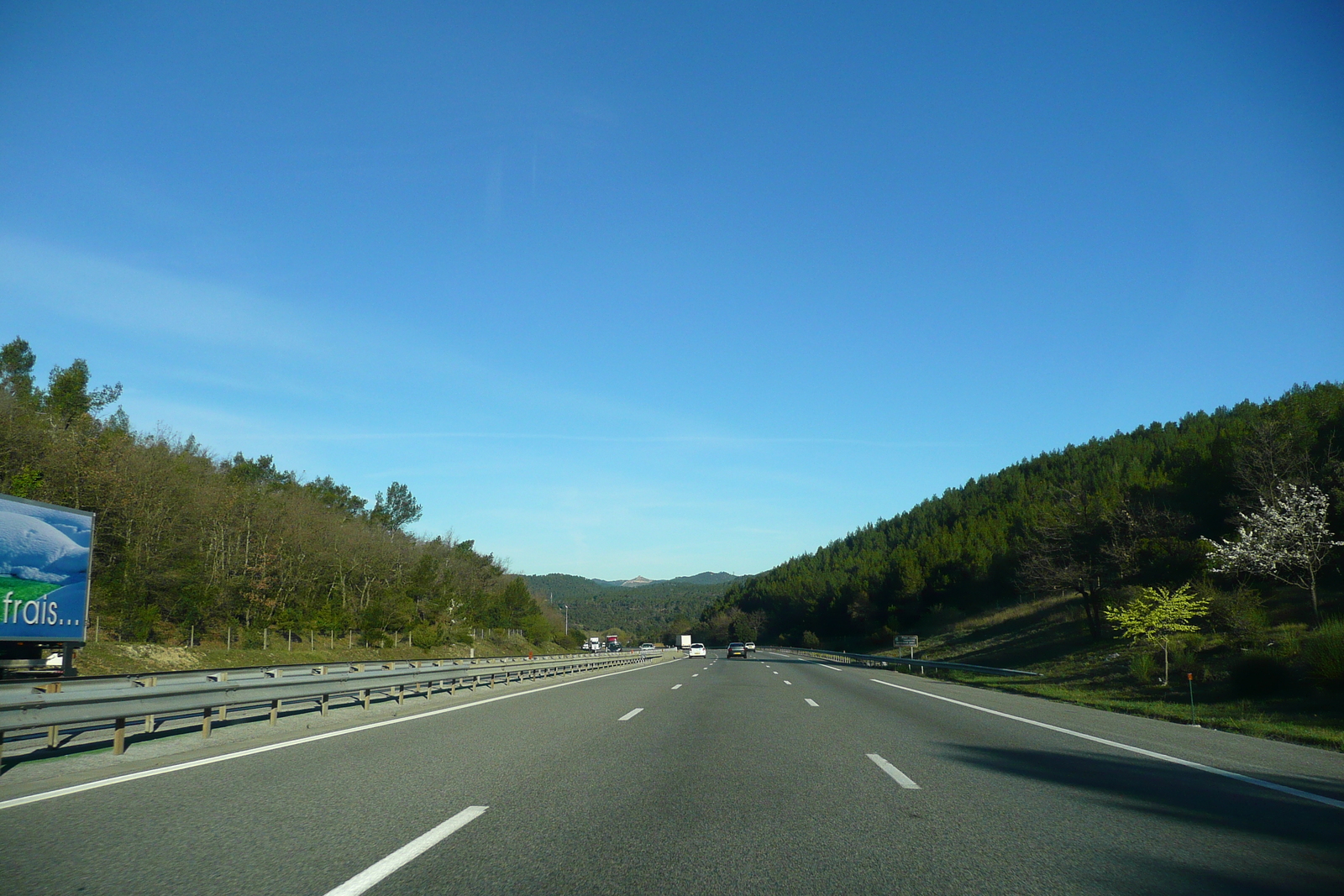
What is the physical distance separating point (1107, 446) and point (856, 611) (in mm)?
40917

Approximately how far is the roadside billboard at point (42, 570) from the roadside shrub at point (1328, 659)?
31005mm

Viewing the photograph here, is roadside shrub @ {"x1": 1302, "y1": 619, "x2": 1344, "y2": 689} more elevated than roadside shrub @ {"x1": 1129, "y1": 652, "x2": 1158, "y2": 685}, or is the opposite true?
roadside shrub @ {"x1": 1302, "y1": 619, "x2": 1344, "y2": 689}

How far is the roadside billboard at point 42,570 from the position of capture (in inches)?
806

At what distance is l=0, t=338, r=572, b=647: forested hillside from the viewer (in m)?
43.9

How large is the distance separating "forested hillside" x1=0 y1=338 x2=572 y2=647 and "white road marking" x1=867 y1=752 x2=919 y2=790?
42.4 meters

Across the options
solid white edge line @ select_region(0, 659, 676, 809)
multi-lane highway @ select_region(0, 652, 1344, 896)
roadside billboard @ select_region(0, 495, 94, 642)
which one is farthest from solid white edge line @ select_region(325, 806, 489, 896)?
roadside billboard @ select_region(0, 495, 94, 642)

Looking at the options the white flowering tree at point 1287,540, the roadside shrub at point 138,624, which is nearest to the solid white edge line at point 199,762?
the white flowering tree at point 1287,540

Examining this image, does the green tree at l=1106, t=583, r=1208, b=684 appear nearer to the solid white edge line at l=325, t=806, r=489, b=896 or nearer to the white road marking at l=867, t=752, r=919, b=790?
the white road marking at l=867, t=752, r=919, b=790

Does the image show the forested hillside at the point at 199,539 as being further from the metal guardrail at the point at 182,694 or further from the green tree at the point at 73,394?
the metal guardrail at the point at 182,694

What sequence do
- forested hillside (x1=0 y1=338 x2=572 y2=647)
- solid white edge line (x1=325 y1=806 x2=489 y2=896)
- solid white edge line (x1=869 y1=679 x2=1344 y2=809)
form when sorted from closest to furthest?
solid white edge line (x1=325 y1=806 x2=489 y2=896) < solid white edge line (x1=869 y1=679 x2=1344 y2=809) < forested hillside (x1=0 y1=338 x2=572 y2=647)

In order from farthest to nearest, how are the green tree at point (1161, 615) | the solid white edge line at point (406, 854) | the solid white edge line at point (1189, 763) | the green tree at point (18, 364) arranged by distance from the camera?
the green tree at point (18, 364) < the green tree at point (1161, 615) < the solid white edge line at point (1189, 763) < the solid white edge line at point (406, 854)

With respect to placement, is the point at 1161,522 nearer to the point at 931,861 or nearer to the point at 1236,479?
the point at 1236,479

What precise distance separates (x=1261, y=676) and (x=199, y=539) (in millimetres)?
58756

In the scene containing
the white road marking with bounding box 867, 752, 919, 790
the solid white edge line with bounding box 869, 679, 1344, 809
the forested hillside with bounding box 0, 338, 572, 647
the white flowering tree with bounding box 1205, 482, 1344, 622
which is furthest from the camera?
Result: the forested hillside with bounding box 0, 338, 572, 647
